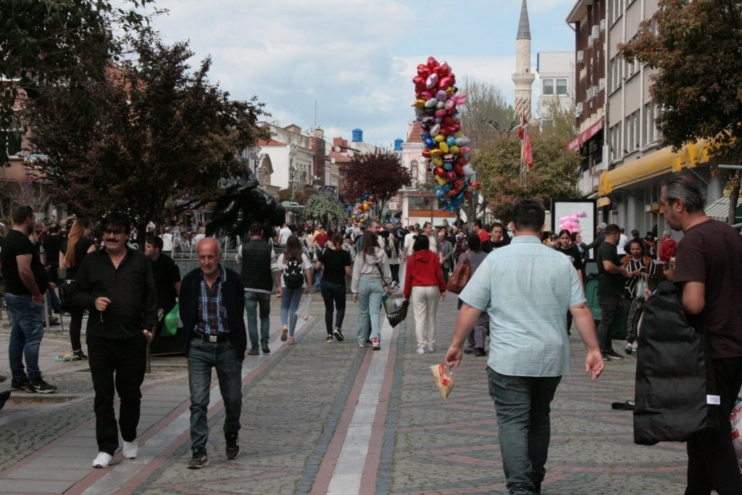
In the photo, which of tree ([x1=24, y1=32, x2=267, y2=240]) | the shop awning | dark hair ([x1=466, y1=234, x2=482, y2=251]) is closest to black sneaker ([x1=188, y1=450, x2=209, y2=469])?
dark hair ([x1=466, y1=234, x2=482, y2=251])

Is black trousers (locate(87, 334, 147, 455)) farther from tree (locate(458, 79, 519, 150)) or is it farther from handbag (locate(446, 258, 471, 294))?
tree (locate(458, 79, 519, 150))

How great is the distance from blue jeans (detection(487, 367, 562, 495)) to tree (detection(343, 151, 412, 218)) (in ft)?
255

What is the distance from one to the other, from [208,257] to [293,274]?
7.97m

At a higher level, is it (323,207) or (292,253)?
(323,207)

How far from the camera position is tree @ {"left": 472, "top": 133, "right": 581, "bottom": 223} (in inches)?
2213

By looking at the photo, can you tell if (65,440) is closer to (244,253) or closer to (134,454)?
(134,454)

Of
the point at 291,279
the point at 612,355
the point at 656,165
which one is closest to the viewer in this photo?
the point at 612,355

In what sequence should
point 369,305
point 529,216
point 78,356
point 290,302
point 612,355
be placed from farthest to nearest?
point 290,302
point 369,305
point 612,355
point 78,356
point 529,216

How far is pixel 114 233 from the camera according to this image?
8117mm

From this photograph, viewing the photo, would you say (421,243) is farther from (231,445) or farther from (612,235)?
(231,445)

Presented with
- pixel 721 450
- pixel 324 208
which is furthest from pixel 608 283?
pixel 324 208

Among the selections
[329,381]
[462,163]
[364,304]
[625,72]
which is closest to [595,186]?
[625,72]

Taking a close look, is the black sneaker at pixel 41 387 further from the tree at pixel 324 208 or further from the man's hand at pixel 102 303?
the tree at pixel 324 208

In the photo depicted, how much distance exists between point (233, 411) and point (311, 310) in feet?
50.5
